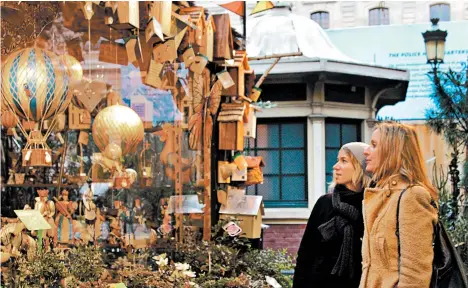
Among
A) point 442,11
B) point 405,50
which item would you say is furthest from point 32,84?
point 442,11

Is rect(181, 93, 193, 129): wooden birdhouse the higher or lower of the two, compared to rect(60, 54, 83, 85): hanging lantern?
lower

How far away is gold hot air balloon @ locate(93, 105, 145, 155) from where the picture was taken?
23.3ft

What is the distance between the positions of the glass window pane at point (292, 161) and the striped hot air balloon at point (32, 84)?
9089 mm

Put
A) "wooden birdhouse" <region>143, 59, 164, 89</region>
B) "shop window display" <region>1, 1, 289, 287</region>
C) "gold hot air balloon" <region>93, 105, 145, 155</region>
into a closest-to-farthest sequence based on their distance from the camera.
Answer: "shop window display" <region>1, 1, 289, 287</region>
"gold hot air balloon" <region>93, 105, 145, 155</region>
"wooden birdhouse" <region>143, 59, 164, 89</region>

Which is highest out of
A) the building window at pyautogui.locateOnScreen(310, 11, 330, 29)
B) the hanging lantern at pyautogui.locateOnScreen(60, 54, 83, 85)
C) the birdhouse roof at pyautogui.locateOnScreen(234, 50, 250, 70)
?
the building window at pyautogui.locateOnScreen(310, 11, 330, 29)

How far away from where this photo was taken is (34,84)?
19.4 ft

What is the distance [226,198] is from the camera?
8742 millimetres

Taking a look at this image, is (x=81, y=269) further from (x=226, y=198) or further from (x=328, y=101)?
(x=328, y=101)

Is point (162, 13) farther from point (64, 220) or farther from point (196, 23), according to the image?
point (64, 220)

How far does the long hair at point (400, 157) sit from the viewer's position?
3.94 meters

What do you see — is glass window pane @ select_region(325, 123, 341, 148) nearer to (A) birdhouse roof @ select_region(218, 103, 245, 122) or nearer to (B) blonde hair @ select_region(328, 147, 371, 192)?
(A) birdhouse roof @ select_region(218, 103, 245, 122)

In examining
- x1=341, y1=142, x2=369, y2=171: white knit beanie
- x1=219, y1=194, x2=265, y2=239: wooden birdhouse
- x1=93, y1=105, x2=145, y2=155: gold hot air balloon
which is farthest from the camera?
x1=219, y1=194, x2=265, y2=239: wooden birdhouse

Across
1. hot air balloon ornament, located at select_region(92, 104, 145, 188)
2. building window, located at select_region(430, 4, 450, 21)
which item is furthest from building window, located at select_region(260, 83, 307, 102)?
building window, located at select_region(430, 4, 450, 21)

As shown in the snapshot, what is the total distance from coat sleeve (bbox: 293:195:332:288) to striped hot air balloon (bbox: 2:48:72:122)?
228 cm
